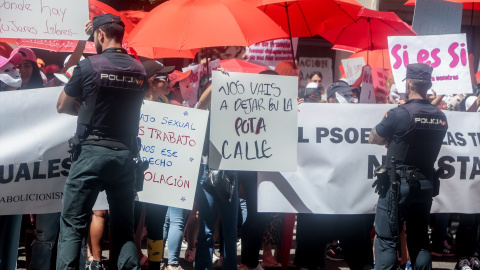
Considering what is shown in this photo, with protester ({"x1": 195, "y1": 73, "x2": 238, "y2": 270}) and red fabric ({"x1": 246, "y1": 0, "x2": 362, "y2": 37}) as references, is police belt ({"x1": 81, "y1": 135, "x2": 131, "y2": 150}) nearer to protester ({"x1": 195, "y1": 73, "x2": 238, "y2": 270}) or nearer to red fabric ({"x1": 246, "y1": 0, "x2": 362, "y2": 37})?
protester ({"x1": 195, "y1": 73, "x2": 238, "y2": 270})

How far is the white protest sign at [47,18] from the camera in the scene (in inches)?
257

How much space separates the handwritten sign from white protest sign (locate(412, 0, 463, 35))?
2.70 m

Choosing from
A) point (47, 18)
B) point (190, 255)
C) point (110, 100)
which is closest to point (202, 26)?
point (47, 18)

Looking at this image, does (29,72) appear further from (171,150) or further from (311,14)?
(311,14)

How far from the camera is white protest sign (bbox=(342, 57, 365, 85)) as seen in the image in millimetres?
9922

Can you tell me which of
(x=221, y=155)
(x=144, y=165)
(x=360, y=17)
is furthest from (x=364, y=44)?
(x=144, y=165)

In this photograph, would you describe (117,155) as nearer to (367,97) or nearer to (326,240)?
(326,240)

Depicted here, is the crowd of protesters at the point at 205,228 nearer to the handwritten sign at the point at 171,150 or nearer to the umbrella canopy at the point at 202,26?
the handwritten sign at the point at 171,150

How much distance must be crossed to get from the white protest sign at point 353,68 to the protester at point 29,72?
4.33 m

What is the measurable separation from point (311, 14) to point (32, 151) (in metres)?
4.15

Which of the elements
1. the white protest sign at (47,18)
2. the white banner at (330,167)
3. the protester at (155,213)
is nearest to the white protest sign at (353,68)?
the white banner at (330,167)

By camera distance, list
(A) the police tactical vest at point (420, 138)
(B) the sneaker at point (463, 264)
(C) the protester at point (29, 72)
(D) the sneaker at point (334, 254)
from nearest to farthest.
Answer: (A) the police tactical vest at point (420, 138) → (C) the protester at point (29, 72) → (B) the sneaker at point (463, 264) → (D) the sneaker at point (334, 254)

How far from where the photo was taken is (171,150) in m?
6.68

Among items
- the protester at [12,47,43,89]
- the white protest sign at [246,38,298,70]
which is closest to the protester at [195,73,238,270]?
the protester at [12,47,43,89]
